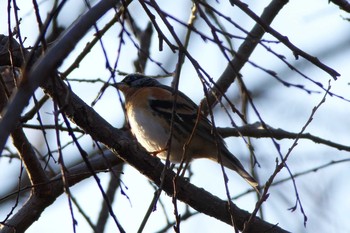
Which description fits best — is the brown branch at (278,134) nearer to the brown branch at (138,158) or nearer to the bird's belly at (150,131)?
the bird's belly at (150,131)

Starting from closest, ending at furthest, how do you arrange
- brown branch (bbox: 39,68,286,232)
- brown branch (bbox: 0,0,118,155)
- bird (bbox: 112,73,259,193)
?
brown branch (bbox: 0,0,118,155)
brown branch (bbox: 39,68,286,232)
bird (bbox: 112,73,259,193)

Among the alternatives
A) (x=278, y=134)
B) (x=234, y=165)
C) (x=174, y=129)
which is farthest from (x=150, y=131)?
(x=278, y=134)

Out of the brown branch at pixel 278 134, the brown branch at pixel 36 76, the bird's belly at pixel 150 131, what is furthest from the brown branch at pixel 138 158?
the brown branch at pixel 36 76

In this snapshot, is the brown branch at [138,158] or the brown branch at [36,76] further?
the brown branch at [138,158]

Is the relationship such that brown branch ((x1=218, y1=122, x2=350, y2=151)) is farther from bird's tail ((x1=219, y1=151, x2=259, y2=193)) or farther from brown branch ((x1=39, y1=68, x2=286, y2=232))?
brown branch ((x1=39, y1=68, x2=286, y2=232))

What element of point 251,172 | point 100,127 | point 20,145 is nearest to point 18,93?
point 100,127

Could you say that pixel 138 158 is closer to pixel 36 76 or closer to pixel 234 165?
pixel 234 165

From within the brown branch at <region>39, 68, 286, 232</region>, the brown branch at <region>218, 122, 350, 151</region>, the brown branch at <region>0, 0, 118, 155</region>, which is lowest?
the brown branch at <region>0, 0, 118, 155</region>

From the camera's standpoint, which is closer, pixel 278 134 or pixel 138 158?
pixel 138 158

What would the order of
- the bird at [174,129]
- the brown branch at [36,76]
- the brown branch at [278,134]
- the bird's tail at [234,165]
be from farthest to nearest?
1. the bird at [174,129]
2. the bird's tail at [234,165]
3. the brown branch at [278,134]
4. the brown branch at [36,76]

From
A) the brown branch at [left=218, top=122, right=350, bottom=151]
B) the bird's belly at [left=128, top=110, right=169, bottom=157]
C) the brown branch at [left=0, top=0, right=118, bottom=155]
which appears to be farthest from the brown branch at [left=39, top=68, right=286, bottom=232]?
the brown branch at [left=0, top=0, right=118, bottom=155]

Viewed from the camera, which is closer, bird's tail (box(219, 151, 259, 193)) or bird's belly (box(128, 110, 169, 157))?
Answer: bird's tail (box(219, 151, 259, 193))

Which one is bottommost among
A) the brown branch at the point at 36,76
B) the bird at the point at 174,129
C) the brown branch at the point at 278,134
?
the brown branch at the point at 36,76

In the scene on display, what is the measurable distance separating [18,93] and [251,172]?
448 centimetres
